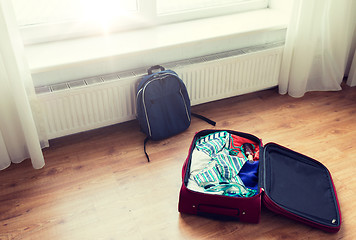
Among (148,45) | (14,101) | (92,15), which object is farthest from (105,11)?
(14,101)

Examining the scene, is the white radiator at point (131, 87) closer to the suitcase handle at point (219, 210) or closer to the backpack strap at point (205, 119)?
the backpack strap at point (205, 119)

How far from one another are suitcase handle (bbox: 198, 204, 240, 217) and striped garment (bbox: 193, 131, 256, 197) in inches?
2.9

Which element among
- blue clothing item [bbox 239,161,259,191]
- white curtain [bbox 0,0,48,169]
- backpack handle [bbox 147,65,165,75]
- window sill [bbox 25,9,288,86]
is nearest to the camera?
white curtain [bbox 0,0,48,169]

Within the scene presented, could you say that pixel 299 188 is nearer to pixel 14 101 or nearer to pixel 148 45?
pixel 148 45

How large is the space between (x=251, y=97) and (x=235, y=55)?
41 cm

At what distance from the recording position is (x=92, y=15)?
7.18ft

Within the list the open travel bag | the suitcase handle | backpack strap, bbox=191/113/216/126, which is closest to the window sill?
backpack strap, bbox=191/113/216/126

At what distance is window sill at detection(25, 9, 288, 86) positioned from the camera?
2.00 meters

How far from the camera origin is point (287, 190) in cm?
177

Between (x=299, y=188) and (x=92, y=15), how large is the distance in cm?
149

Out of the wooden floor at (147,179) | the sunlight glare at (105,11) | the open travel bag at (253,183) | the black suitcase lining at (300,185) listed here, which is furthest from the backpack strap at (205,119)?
the sunlight glare at (105,11)

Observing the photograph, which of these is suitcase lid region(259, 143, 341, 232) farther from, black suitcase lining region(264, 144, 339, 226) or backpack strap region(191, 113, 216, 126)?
backpack strap region(191, 113, 216, 126)

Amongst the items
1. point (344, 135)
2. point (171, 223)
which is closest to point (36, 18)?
point (171, 223)

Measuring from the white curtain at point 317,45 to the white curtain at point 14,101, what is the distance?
5.32ft
